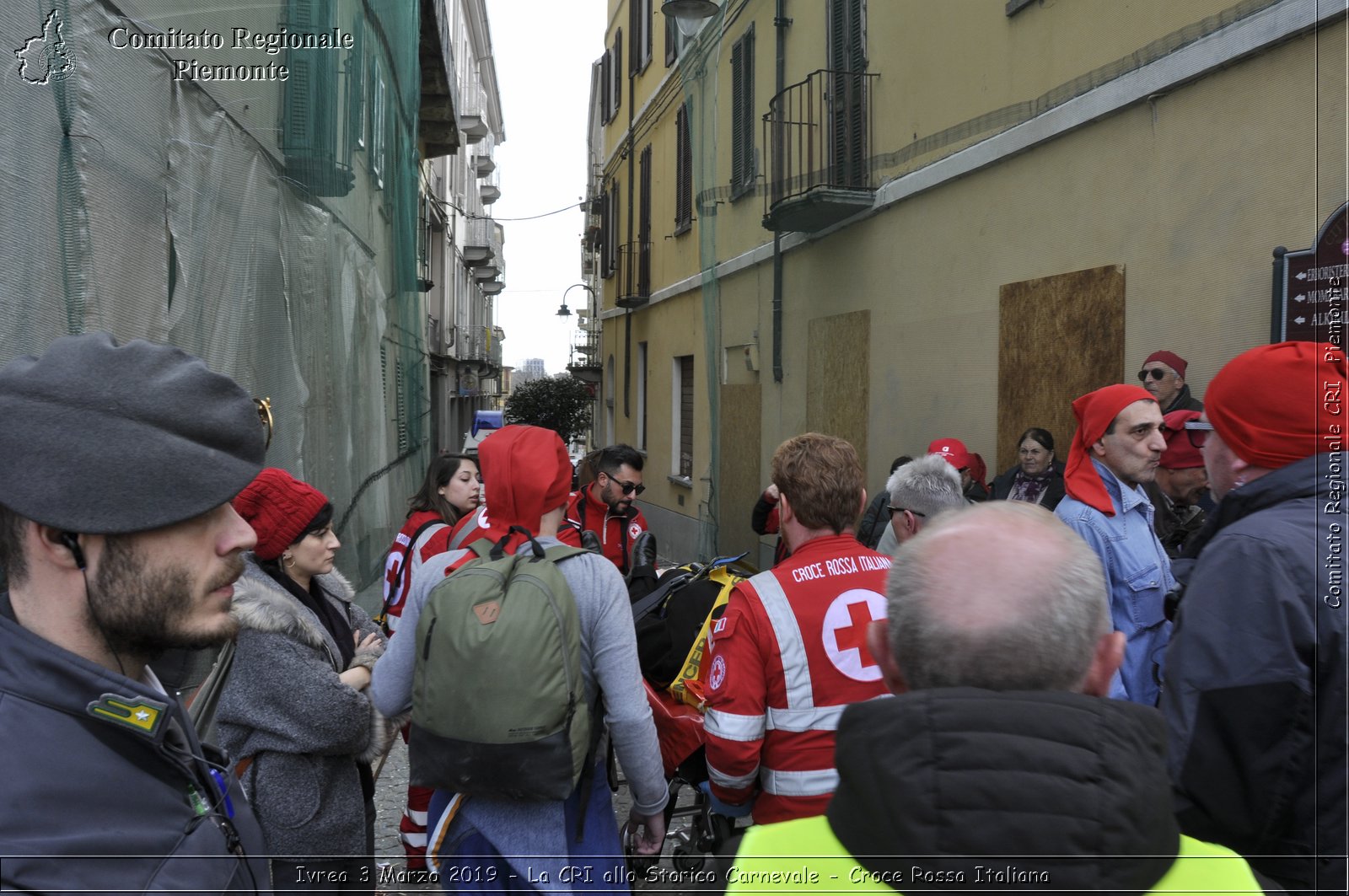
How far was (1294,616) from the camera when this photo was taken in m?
1.87

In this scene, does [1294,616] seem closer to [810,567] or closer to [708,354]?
[810,567]

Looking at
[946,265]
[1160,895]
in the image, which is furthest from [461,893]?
[946,265]

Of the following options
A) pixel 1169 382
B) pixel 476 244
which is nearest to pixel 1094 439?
pixel 1169 382

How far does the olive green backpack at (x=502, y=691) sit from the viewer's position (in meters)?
2.32

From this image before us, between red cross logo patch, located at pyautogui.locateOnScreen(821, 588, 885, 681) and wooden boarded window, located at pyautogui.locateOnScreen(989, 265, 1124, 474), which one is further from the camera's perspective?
wooden boarded window, located at pyautogui.locateOnScreen(989, 265, 1124, 474)

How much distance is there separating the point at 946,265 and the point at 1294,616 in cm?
618

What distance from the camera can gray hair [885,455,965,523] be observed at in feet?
12.8

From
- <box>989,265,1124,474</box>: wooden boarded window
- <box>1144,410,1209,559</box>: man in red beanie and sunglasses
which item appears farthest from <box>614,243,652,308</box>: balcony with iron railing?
<box>1144,410,1209,559</box>: man in red beanie and sunglasses

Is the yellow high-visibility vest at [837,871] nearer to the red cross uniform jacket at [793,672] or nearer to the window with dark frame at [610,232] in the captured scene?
the red cross uniform jacket at [793,672]

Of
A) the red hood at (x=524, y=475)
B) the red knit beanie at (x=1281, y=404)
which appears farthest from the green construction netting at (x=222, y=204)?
the red knit beanie at (x=1281, y=404)

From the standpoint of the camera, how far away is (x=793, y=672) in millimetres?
2621

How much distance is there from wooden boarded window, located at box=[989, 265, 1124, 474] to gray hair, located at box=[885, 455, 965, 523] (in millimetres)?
2232

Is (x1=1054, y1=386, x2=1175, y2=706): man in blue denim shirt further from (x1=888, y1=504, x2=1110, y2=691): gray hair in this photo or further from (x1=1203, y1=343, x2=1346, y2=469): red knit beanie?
(x1=888, y1=504, x2=1110, y2=691): gray hair

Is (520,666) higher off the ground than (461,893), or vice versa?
(520,666)
